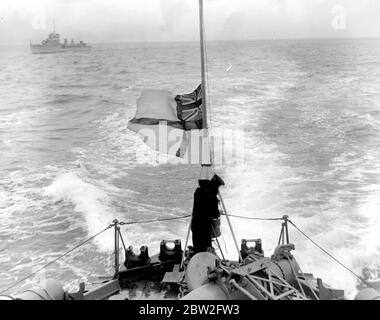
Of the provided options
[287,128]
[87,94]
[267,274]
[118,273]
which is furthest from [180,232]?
[87,94]

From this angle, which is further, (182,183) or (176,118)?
(182,183)

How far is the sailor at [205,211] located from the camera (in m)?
7.05

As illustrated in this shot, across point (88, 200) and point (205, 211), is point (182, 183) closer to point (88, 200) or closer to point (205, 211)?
point (88, 200)

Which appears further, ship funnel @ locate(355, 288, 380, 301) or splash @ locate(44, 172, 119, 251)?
splash @ locate(44, 172, 119, 251)

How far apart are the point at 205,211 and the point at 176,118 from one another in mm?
2002

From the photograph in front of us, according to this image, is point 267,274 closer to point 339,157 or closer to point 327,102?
point 339,157

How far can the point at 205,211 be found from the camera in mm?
7215

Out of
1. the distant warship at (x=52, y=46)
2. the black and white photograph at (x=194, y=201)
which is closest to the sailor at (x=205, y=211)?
the black and white photograph at (x=194, y=201)

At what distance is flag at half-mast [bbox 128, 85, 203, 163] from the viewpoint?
8039mm

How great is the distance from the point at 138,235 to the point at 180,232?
1326 millimetres

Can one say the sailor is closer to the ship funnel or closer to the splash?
the ship funnel

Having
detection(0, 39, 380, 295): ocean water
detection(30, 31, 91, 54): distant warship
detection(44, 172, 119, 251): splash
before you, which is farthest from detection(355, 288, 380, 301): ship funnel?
detection(30, 31, 91, 54): distant warship

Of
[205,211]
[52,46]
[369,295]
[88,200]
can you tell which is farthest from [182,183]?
[52,46]

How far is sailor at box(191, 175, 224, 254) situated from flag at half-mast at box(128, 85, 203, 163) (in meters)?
1.01
